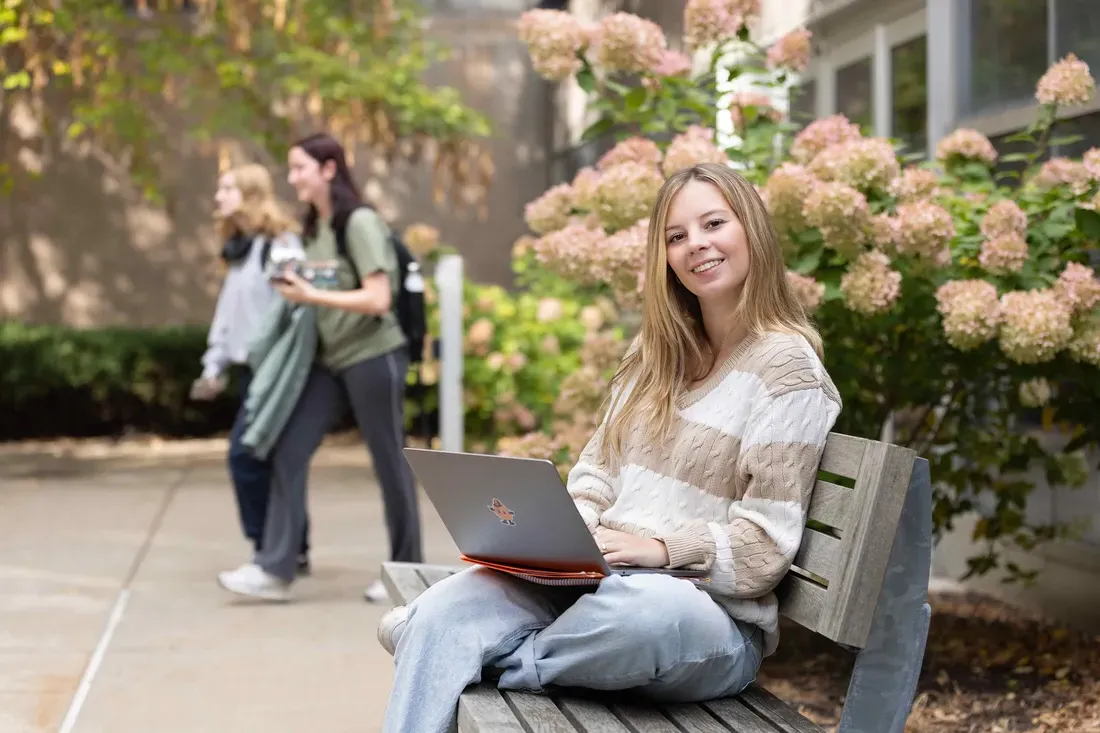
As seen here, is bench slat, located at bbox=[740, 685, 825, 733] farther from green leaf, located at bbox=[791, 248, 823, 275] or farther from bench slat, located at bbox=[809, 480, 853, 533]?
green leaf, located at bbox=[791, 248, 823, 275]

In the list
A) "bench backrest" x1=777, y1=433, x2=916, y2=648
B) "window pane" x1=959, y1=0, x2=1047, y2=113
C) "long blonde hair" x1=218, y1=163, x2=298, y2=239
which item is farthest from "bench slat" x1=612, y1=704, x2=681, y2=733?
"long blonde hair" x1=218, y1=163, x2=298, y2=239

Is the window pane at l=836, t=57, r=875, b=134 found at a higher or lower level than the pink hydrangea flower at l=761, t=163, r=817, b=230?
higher

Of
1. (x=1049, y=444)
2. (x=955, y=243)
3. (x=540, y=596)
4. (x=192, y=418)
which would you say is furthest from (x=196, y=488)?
(x=540, y=596)

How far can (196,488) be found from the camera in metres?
10.7

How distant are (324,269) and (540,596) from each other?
3433mm

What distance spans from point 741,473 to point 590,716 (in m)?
0.58

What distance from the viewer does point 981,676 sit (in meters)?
4.98

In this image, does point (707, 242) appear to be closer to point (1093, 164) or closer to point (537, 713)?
point (537, 713)

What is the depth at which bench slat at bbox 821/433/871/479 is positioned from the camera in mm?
2783

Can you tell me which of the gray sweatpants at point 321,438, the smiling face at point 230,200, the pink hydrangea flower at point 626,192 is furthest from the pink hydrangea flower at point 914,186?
the smiling face at point 230,200

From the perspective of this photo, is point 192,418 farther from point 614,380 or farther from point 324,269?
point 614,380

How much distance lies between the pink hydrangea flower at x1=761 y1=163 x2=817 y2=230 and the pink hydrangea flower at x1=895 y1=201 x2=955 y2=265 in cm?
29

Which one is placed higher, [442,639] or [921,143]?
[921,143]

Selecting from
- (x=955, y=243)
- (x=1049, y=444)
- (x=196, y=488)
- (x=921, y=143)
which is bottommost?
(x=196, y=488)
